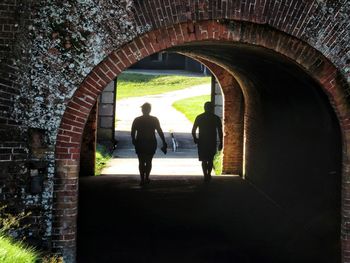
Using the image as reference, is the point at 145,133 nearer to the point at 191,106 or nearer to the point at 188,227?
the point at 188,227

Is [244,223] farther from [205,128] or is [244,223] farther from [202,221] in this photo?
[205,128]

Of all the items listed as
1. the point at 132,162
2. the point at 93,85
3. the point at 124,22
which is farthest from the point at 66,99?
the point at 132,162

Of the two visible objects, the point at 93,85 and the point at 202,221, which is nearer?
the point at 93,85

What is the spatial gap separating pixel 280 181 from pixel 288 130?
1094 millimetres

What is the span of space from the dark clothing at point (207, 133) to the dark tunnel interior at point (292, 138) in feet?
3.69

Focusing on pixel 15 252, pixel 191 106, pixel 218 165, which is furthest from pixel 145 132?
pixel 191 106

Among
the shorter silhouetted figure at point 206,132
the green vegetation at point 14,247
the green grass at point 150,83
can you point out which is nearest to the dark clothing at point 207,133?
the shorter silhouetted figure at point 206,132

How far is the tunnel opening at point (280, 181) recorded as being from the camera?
23.4ft

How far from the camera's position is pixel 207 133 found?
1098 centimetres

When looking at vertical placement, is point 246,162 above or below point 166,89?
below

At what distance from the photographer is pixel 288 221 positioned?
8977 mm

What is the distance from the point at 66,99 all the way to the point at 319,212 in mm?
4451

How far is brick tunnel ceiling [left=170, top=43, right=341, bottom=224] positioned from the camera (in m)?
7.22

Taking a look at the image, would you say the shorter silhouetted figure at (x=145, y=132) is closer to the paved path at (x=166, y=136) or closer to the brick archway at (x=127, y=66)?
the paved path at (x=166, y=136)
